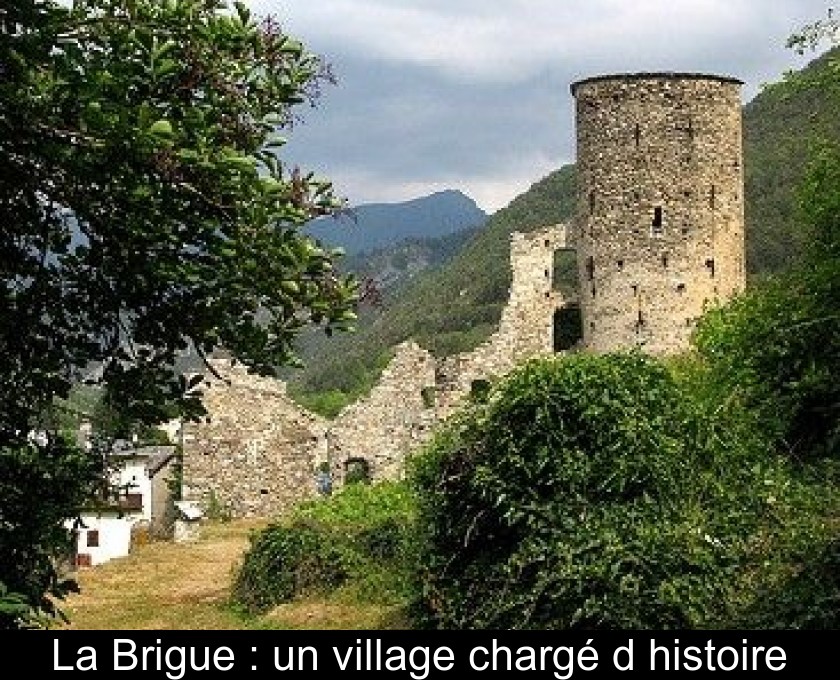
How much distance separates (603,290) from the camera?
3259cm

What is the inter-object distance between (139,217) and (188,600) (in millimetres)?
17100

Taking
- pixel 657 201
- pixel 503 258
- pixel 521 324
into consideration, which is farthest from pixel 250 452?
pixel 503 258

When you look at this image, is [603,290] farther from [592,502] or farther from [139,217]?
[139,217]

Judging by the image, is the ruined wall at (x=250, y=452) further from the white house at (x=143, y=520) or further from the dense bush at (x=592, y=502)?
the dense bush at (x=592, y=502)

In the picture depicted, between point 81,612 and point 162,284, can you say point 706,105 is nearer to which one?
point 81,612

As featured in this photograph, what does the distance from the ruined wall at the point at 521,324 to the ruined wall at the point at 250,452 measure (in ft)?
12.0

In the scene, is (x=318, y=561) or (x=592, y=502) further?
(x=318, y=561)

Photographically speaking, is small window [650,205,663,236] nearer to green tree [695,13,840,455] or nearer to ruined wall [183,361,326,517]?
ruined wall [183,361,326,517]

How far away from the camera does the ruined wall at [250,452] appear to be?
3278 cm

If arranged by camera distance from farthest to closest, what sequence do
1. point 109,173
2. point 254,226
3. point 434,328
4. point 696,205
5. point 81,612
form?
point 434,328 → point 696,205 → point 81,612 → point 254,226 → point 109,173

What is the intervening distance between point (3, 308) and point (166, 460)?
34032 mm

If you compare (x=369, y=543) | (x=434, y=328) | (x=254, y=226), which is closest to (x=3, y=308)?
(x=254, y=226)

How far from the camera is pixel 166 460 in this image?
40.3 meters

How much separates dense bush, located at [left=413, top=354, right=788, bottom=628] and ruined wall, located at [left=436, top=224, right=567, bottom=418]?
57.5 ft
